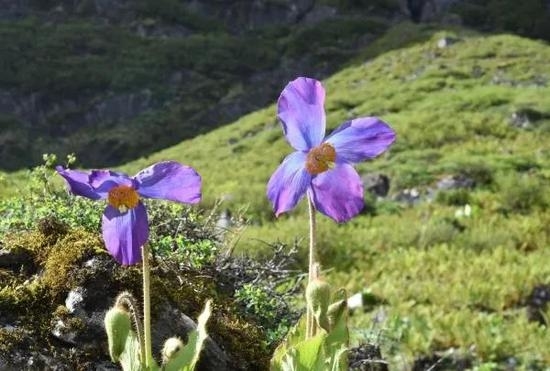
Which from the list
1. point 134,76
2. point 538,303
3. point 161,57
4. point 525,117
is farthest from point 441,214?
point 161,57

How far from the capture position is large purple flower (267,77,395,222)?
5.66 ft

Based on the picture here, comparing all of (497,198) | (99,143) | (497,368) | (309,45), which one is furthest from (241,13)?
(497,368)

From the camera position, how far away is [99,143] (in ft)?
127

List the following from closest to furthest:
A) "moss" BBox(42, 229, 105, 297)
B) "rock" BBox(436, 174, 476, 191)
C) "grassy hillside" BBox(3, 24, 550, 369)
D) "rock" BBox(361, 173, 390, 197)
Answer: "moss" BBox(42, 229, 105, 297)
"grassy hillside" BBox(3, 24, 550, 369)
"rock" BBox(436, 174, 476, 191)
"rock" BBox(361, 173, 390, 197)

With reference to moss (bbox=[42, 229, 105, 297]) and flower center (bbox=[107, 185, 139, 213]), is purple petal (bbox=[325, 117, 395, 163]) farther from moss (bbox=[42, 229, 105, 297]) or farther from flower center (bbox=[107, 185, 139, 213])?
moss (bbox=[42, 229, 105, 297])

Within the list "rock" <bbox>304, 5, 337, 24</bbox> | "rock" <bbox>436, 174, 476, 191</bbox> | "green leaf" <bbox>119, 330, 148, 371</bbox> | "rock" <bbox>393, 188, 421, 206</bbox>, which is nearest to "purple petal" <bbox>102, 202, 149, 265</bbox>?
"green leaf" <bbox>119, 330, 148, 371</bbox>

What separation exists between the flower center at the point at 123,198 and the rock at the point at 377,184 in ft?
44.8

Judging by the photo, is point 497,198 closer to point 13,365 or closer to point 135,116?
point 13,365

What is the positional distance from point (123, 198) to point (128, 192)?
0.05 ft

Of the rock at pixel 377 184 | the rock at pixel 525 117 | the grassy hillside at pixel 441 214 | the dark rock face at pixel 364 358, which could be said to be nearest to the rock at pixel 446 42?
the grassy hillside at pixel 441 214

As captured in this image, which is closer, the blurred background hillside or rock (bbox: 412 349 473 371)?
rock (bbox: 412 349 473 371)

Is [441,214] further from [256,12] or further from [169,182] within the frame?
[256,12]

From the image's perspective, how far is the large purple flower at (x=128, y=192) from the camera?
1642 mm

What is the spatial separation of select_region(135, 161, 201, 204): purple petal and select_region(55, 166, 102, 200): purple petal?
0.33 ft
